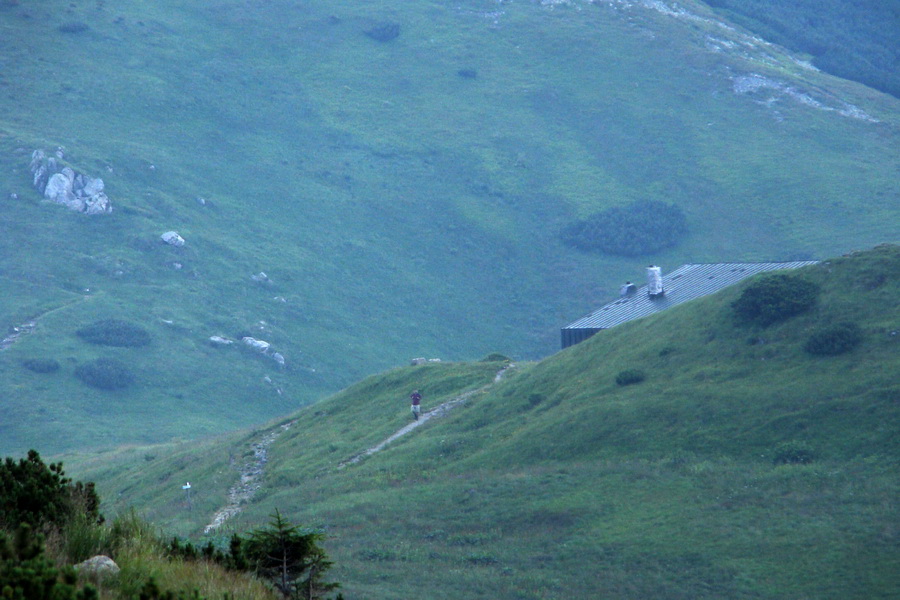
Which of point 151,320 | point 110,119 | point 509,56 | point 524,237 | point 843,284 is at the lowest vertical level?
point 843,284

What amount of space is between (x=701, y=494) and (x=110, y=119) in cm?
12138

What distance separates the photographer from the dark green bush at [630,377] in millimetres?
38531

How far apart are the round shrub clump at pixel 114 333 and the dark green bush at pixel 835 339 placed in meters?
76.2

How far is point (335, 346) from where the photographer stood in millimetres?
101250

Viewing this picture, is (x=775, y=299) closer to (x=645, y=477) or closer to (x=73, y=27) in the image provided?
(x=645, y=477)

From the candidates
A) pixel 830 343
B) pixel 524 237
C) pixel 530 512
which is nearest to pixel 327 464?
pixel 530 512

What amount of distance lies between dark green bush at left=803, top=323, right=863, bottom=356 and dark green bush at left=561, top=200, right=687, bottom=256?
279 ft

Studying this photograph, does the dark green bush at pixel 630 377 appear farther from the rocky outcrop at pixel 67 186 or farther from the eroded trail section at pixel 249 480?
the rocky outcrop at pixel 67 186

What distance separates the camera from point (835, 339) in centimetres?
3388

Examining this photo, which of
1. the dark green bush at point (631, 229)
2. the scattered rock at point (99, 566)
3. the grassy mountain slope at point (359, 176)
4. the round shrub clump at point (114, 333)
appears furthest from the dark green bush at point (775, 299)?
the dark green bush at point (631, 229)

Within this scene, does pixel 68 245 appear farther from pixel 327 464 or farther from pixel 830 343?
pixel 830 343

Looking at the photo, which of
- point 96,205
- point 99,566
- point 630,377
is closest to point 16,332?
point 96,205

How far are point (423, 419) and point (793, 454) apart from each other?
21.9 metres

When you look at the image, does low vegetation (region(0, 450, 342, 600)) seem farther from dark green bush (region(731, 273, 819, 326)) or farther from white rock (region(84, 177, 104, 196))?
white rock (region(84, 177, 104, 196))
